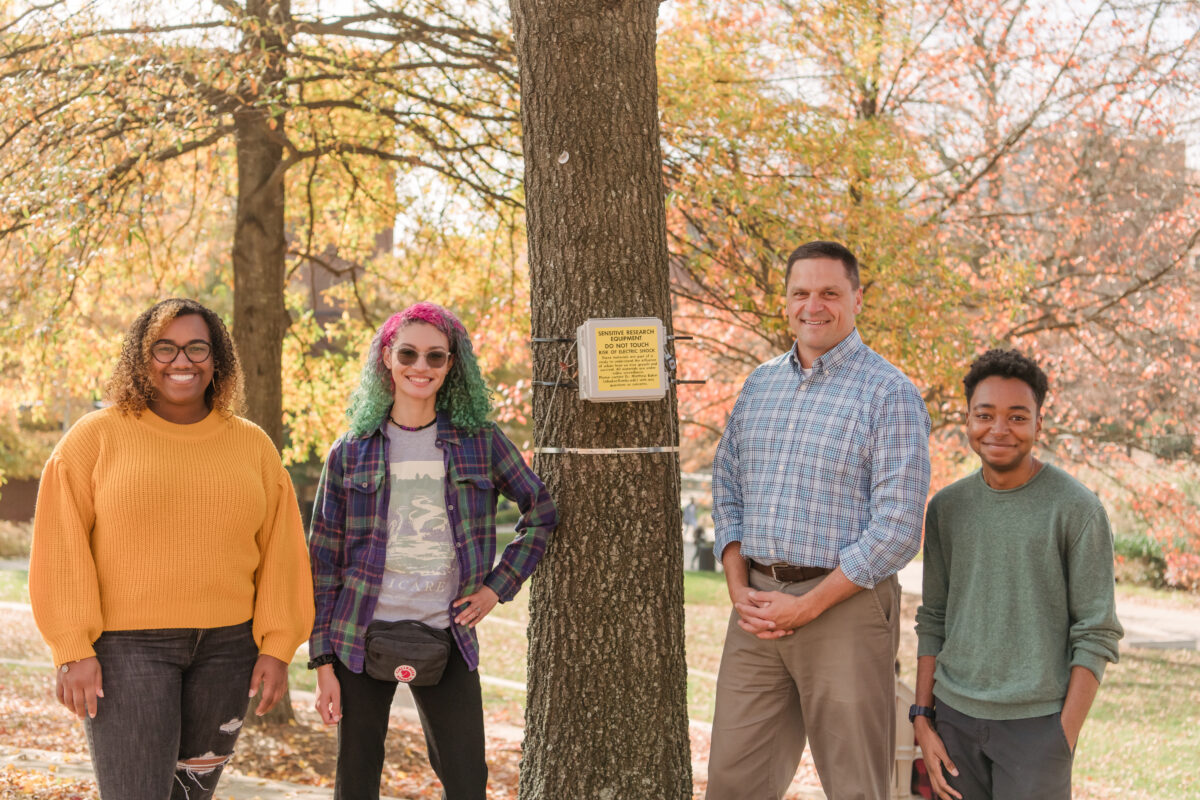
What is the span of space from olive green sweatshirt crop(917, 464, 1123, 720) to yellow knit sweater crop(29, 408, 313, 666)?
5.94ft

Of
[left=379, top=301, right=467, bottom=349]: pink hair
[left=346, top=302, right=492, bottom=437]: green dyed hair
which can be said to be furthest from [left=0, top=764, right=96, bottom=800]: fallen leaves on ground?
[left=379, top=301, right=467, bottom=349]: pink hair

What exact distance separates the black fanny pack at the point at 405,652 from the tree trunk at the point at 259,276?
5067 mm

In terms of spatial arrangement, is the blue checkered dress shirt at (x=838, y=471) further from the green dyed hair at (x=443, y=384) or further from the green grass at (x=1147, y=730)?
the green grass at (x=1147, y=730)

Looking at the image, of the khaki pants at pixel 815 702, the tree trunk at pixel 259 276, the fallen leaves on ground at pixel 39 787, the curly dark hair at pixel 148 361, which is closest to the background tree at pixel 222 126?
the tree trunk at pixel 259 276

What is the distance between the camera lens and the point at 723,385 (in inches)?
480

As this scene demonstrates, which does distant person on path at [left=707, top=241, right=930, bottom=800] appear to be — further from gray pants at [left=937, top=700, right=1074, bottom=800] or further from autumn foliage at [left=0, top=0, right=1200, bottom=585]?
autumn foliage at [left=0, top=0, right=1200, bottom=585]

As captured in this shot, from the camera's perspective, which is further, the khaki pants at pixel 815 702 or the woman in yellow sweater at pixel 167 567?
the khaki pants at pixel 815 702

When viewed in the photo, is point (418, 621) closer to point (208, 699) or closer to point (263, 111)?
point (208, 699)

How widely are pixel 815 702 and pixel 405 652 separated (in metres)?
1.17

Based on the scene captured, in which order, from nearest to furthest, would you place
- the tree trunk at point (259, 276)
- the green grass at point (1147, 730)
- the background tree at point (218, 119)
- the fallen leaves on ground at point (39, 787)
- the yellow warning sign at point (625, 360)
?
1. the yellow warning sign at point (625, 360)
2. the fallen leaves on ground at point (39, 787)
3. the background tree at point (218, 119)
4. the tree trunk at point (259, 276)
5. the green grass at point (1147, 730)

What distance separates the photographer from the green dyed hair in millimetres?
3143

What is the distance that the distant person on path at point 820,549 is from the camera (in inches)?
120

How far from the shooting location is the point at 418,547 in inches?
120

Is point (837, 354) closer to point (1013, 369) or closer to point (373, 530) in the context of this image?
point (1013, 369)
